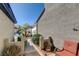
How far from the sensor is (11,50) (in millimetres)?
2422

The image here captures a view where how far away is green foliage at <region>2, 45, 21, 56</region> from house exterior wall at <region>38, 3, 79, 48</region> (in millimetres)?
443

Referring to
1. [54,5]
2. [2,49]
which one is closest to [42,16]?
[54,5]

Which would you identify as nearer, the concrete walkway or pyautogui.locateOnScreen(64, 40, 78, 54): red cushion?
pyautogui.locateOnScreen(64, 40, 78, 54): red cushion

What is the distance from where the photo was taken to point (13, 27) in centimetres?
248

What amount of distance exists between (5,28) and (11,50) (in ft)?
1.14

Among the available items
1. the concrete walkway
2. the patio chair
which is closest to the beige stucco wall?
the concrete walkway

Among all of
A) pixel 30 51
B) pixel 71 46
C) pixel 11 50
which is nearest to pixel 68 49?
pixel 71 46

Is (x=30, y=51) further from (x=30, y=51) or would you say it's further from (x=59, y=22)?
(x=59, y=22)

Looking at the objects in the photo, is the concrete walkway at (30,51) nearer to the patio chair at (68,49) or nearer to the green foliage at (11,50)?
the green foliage at (11,50)

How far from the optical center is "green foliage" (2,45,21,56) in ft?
Answer: 7.91

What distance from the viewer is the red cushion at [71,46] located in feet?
7.72

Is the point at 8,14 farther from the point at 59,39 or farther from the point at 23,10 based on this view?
the point at 59,39

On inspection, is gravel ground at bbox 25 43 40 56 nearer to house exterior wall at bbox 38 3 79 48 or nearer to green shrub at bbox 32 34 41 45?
green shrub at bbox 32 34 41 45

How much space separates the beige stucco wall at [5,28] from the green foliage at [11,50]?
8 cm
